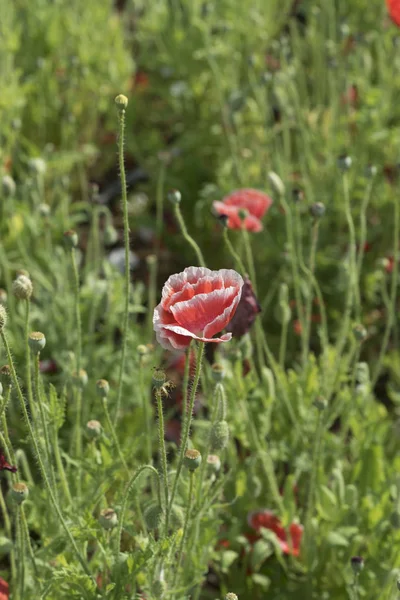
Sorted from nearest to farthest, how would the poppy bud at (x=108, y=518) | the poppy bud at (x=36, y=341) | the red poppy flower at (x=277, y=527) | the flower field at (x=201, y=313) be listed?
1. the poppy bud at (x=36, y=341)
2. the poppy bud at (x=108, y=518)
3. the flower field at (x=201, y=313)
4. the red poppy flower at (x=277, y=527)

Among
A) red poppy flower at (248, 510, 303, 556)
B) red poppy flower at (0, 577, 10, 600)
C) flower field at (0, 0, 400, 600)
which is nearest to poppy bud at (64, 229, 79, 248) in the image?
flower field at (0, 0, 400, 600)

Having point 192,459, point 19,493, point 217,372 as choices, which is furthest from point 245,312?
point 19,493

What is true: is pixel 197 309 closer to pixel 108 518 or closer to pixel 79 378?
pixel 108 518

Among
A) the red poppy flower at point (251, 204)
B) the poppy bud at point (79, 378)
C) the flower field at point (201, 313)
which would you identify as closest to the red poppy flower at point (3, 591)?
the flower field at point (201, 313)

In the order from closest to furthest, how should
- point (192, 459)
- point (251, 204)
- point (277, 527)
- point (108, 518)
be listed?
point (192, 459) → point (108, 518) → point (277, 527) → point (251, 204)

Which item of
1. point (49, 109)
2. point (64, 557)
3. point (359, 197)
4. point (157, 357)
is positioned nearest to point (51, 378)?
point (157, 357)

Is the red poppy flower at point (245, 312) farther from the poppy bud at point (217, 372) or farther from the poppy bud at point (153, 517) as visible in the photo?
the poppy bud at point (153, 517)
